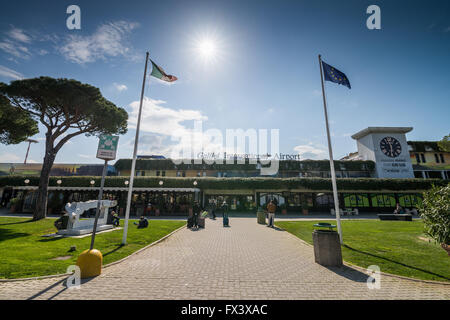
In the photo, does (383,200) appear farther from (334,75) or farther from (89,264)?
(89,264)

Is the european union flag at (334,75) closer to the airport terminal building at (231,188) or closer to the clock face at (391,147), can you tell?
the airport terminal building at (231,188)

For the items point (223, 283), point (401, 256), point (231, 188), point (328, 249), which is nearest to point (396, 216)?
point (401, 256)

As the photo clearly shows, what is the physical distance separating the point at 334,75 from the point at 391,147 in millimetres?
39703

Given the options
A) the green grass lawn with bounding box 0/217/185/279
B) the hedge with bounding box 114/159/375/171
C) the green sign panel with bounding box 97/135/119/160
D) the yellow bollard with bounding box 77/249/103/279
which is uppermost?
the hedge with bounding box 114/159/375/171

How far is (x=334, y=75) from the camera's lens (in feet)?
31.8

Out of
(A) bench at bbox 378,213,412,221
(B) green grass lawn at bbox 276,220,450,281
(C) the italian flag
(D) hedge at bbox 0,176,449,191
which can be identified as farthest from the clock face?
(C) the italian flag

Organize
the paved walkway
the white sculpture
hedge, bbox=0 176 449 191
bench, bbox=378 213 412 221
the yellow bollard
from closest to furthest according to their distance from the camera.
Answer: the paved walkway → the yellow bollard → the white sculpture → bench, bbox=378 213 412 221 → hedge, bbox=0 176 449 191

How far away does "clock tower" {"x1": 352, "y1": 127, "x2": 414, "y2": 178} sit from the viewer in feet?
122

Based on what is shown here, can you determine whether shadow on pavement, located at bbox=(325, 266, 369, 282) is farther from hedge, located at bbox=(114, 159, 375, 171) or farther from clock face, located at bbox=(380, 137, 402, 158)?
clock face, located at bbox=(380, 137, 402, 158)

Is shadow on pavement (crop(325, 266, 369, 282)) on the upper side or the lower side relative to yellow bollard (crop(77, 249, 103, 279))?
lower

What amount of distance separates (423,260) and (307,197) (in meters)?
23.0

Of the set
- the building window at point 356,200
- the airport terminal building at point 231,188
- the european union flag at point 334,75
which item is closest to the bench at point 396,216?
the airport terminal building at point 231,188

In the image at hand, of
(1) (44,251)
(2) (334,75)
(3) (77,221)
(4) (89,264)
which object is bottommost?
(1) (44,251)

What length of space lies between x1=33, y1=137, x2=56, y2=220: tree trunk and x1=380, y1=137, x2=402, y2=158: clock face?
50.9 metres
